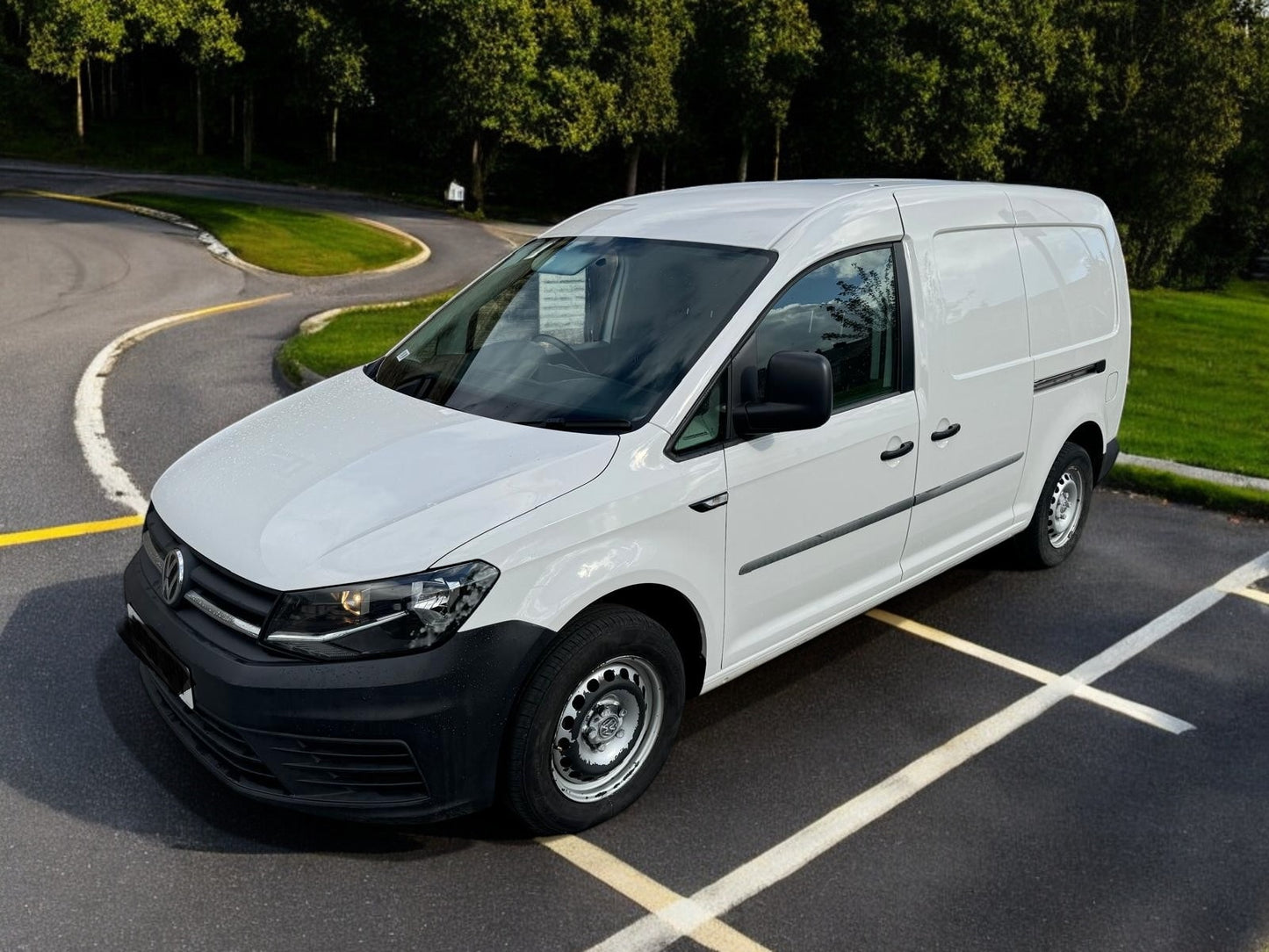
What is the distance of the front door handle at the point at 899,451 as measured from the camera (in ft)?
16.2

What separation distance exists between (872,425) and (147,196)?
29.0 metres

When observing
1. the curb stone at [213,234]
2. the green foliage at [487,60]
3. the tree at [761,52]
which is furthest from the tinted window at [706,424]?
the tree at [761,52]

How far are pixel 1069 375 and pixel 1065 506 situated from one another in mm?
953

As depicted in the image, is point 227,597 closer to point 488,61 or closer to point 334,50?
point 488,61

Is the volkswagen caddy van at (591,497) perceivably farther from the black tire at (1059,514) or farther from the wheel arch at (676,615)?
the black tire at (1059,514)

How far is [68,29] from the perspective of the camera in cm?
3703

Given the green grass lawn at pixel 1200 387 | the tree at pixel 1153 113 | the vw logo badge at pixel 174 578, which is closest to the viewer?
the vw logo badge at pixel 174 578

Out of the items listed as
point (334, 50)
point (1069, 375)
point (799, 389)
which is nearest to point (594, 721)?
point (799, 389)

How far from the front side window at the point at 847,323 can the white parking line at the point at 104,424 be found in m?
4.28

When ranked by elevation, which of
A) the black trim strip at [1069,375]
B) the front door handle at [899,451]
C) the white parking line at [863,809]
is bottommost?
the white parking line at [863,809]

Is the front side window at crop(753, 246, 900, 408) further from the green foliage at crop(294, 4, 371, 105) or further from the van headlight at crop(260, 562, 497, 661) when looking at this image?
the green foliage at crop(294, 4, 371, 105)

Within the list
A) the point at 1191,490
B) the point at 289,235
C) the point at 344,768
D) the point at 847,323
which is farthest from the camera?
the point at 289,235

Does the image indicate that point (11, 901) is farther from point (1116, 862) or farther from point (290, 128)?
point (290, 128)

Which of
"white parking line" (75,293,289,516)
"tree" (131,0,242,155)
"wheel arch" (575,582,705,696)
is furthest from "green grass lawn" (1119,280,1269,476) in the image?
"tree" (131,0,242,155)
